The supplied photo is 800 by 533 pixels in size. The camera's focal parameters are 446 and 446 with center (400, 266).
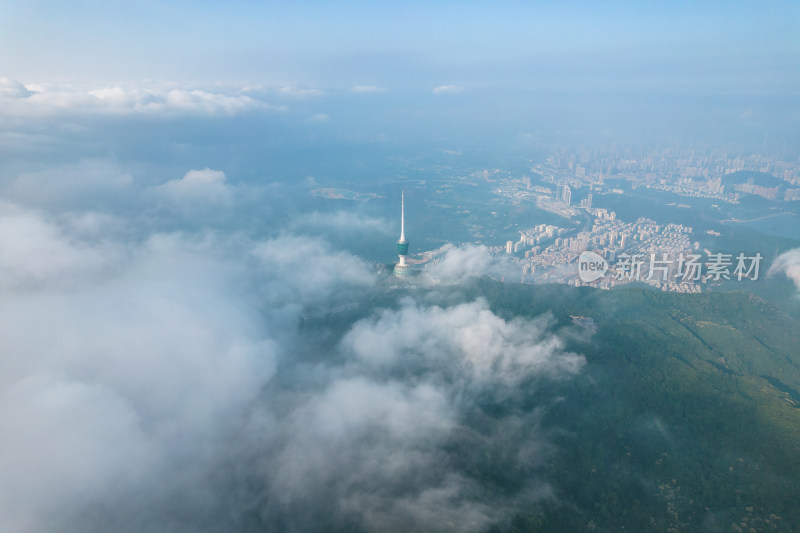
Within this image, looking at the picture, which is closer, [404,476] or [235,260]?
[404,476]

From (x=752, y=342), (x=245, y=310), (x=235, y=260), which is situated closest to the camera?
(x=752, y=342)

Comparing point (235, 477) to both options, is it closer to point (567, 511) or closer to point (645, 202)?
point (567, 511)

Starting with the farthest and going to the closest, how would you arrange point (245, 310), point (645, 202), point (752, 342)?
point (645, 202) < point (245, 310) < point (752, 342)

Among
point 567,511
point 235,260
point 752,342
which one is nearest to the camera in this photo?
point 567,511

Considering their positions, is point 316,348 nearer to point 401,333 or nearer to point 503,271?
point 401,333

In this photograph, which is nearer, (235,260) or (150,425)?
(150,425)

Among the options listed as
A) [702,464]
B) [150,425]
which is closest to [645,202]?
[702,464]

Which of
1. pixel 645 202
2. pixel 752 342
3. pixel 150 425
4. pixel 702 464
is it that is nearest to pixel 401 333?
pixel 150 425

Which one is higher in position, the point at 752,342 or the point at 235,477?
the point at 752,342

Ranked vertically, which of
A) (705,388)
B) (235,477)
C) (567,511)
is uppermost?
(705,388)
